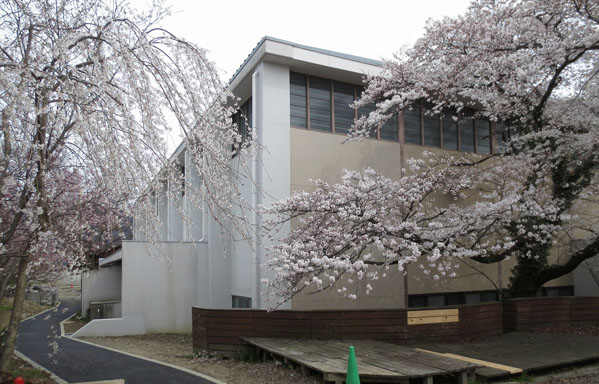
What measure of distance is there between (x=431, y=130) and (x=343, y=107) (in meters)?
3.48

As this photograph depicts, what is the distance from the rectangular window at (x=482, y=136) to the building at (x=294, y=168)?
36mm

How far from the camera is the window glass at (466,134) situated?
15.9 meters

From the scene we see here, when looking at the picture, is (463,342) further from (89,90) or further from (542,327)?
(89,90)

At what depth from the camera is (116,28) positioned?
4.79 m

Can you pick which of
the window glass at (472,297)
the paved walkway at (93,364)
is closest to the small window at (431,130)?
the window glass at (472,297)

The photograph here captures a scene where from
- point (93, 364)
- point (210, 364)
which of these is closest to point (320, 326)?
point (210, 364)

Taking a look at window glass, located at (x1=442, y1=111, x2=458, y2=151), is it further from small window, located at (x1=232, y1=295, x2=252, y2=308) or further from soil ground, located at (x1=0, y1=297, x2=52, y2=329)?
soil ground, located at (x1=0, y1=297, x2=52, y2=329)

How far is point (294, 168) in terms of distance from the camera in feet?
41.4

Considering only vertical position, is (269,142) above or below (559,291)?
above

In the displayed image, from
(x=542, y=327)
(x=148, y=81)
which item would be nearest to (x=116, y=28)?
(x=148, y=81)

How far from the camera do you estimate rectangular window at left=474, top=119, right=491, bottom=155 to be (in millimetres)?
16359

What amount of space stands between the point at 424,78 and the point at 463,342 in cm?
614

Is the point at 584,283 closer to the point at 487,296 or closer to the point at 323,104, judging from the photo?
the point at 487,296

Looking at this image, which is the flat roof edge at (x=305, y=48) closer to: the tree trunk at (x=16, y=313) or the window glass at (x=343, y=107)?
the window glass at (x=343, y=107)
